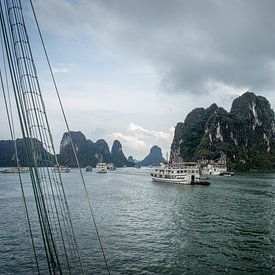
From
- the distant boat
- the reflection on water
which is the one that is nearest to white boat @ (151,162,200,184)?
the distant boat

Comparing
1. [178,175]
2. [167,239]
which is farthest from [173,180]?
[167,239]

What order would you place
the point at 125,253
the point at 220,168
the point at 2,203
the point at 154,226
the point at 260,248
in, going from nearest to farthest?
the point at 125,253 < the point at 260,248 < the point at 154,226 < the point at 2,203 < the point at 220,168

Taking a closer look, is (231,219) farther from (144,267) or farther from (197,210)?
(144,267)

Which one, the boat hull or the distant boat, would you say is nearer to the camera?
the boat hull

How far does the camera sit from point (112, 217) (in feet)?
135

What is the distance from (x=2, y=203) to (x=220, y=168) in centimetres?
14173

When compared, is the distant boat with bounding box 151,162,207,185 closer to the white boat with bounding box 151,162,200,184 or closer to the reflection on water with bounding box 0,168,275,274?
the white boat with bounding box 151,162,200,184

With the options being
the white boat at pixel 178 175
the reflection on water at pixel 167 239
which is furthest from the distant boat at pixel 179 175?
the reflection on water at pixel 167 239

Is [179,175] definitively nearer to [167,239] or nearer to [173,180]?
[173,180]

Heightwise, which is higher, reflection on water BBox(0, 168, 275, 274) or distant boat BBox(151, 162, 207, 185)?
reflection on water BBox(0, 168, 275, 274)

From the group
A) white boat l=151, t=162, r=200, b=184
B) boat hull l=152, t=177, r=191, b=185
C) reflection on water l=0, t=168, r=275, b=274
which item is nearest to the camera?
reflection on water l=0, t=168, r=275, b=274

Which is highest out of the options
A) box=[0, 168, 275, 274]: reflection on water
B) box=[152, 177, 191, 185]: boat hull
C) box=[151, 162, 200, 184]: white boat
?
box=[0, 168, 275, 274]: reflection on water

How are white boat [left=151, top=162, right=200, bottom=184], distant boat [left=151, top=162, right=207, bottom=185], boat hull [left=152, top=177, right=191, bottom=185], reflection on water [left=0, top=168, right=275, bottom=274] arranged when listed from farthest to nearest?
white boat [left=151, top=162, right=200, bottom=184] → distant boat [left=151, top=162, right=207, bottom=185] → boat hull [left=152, top=177, right=191, bottom=185] → reflection on water [left=0, top=168, right=275, bottom=274]

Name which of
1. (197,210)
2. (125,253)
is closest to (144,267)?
(125,253)
